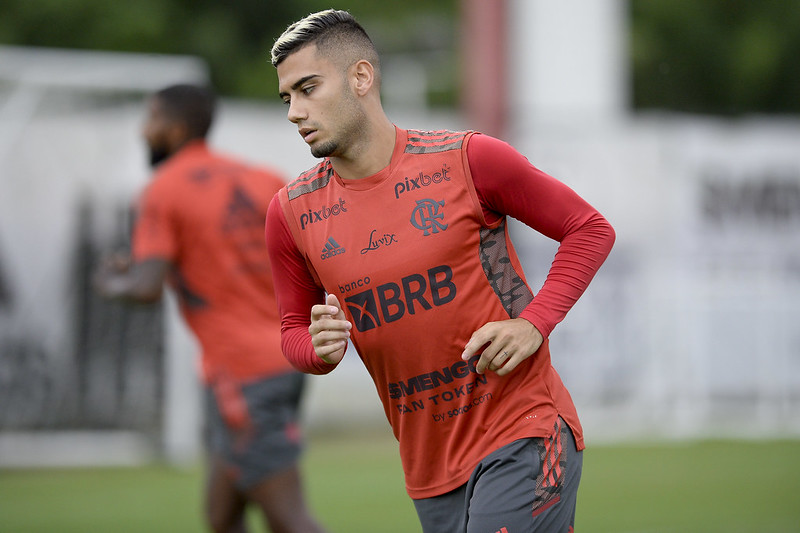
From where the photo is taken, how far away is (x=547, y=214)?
3.79m

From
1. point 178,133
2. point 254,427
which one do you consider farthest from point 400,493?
point 178,133

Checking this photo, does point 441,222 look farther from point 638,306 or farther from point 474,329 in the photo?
point 638,306

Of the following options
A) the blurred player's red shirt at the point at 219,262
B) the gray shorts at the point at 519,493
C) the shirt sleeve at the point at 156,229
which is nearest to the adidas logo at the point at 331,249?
the gray shorts at the point at 519,493

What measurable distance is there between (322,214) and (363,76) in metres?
0.47

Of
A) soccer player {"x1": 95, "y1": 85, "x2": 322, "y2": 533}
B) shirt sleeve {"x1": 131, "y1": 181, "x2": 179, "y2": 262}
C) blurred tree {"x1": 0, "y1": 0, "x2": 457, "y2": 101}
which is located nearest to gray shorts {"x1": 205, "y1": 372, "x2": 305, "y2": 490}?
soccer player {"x1": 95, "y1": 85, "x2": 322, "y2": 533}

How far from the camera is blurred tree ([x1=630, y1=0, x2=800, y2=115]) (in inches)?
1185

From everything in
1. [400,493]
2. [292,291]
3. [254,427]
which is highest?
[292,291]

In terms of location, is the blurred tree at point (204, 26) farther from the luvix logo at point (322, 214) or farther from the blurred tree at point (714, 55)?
the luvix logo at point (322, 214)

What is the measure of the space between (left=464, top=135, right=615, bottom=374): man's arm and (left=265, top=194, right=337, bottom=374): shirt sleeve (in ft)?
2.19

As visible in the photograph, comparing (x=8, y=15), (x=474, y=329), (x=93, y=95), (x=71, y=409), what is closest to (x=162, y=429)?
(x=71, y=409)

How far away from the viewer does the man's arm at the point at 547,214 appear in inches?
148

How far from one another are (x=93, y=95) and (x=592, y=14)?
7.52m

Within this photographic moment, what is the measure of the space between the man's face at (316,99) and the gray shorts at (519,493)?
1.12m

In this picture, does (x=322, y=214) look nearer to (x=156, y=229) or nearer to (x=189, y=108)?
(x=156, y=229)
